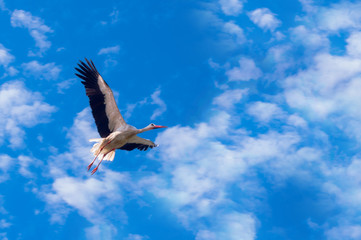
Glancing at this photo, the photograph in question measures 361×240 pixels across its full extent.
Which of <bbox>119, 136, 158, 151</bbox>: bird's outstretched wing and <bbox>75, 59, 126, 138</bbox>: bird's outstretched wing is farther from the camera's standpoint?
<bbox>119, 136, 158, 151</bbox>: bird's outstretched wing

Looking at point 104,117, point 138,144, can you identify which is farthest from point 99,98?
point 138,144

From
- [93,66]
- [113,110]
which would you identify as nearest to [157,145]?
[113,110]

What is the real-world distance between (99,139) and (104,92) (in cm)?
236

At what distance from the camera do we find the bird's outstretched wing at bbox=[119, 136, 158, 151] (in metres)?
30.6

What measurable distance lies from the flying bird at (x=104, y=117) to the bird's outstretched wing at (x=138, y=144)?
600 mm

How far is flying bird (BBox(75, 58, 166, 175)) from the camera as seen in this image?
92.0 ft

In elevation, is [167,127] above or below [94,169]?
above

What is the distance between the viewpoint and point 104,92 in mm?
28219

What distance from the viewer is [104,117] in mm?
28672

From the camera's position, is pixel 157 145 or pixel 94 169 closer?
pixel 94 169

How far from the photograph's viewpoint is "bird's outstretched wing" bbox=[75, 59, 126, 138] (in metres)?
28.0

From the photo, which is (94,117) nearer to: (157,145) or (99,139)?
(99,139)

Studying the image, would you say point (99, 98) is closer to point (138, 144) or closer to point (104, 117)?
point (104, 117)

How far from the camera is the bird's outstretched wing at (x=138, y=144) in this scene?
30.6m
